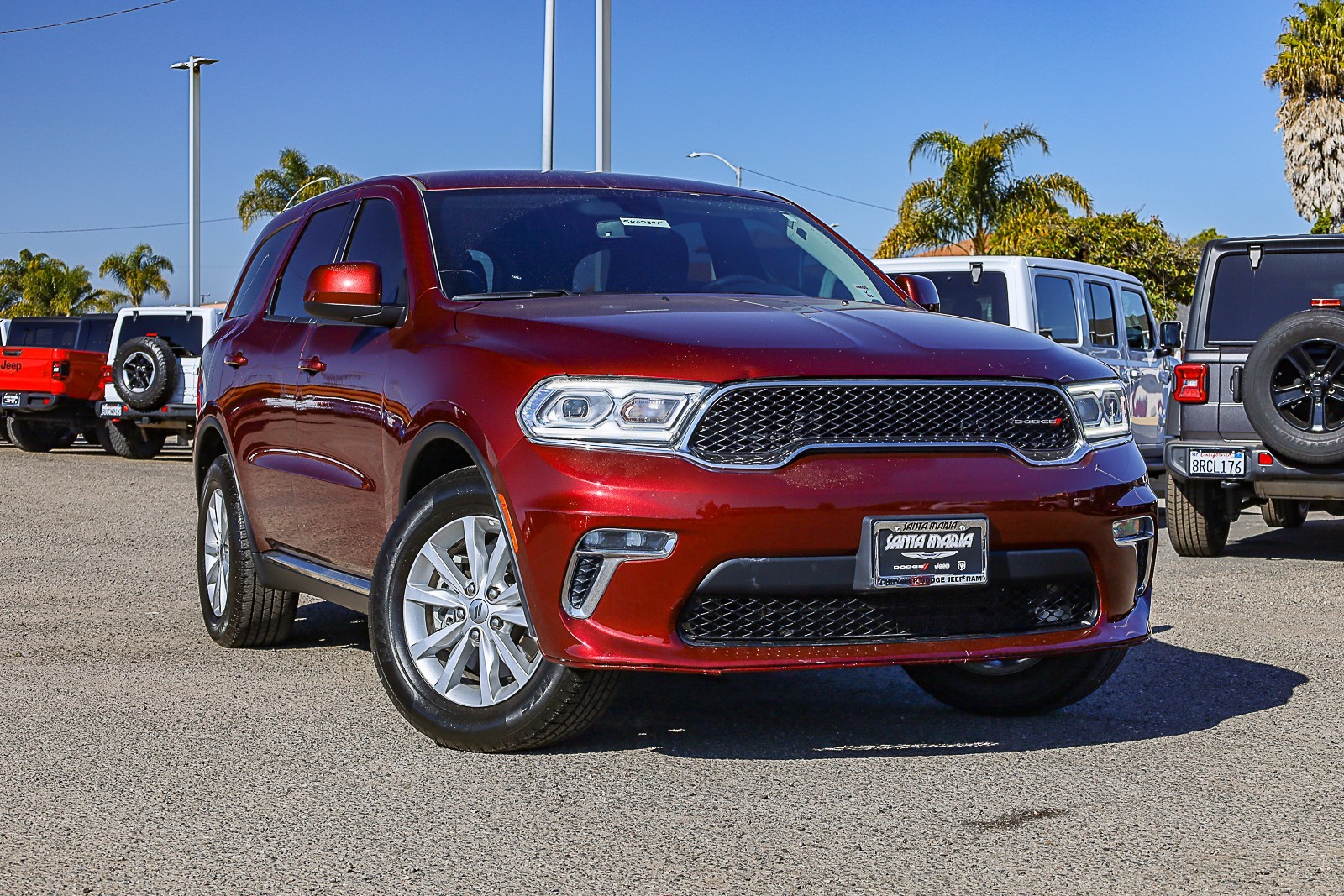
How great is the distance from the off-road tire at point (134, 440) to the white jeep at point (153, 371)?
11mm

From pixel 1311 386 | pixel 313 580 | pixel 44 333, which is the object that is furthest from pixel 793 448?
pixel 44 333

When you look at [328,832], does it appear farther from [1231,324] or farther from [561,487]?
[1231,324]

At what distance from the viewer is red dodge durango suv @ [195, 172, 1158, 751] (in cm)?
420

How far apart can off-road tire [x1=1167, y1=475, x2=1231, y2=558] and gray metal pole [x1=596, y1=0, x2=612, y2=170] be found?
1376cm

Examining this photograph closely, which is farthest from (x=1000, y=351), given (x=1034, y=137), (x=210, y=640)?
(x=1034, y=137)

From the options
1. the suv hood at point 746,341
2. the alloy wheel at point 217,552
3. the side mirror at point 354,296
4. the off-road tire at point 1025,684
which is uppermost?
the side mirror at point 354,296

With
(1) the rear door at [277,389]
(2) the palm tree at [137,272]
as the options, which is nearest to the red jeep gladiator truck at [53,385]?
(1) the rear door at [277,389]

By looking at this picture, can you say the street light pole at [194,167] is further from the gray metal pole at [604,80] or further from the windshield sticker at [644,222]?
the windshield sticker at [644,222]

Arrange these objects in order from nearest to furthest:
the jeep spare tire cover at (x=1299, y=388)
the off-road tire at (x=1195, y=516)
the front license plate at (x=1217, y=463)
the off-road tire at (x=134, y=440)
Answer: the jeep spare tire cover at (x=1299, y=388), the front license plate at (x=1217, y=463), the off-road tire at (x=1195, y=516), the off-road tire at (x=134, y=440)

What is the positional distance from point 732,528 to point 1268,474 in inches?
243

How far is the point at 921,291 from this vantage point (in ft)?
19.9

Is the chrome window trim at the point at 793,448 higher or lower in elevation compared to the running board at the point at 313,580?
higher

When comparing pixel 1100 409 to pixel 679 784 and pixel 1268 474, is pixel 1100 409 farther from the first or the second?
pixel 1268 474

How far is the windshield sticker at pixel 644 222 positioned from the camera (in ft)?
18.4
